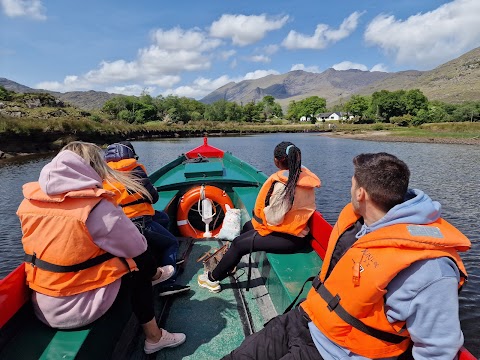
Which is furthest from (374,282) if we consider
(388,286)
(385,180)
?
(385,180)

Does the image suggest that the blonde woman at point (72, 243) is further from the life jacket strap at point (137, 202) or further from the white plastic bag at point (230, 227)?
the white plastic bag at point (230, 227)

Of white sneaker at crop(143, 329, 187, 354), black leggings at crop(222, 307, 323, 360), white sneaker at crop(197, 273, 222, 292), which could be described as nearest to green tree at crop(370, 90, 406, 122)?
white sneaker at crop(197, 273, 222, 292)

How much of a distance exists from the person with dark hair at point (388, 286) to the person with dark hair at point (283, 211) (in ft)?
3.84

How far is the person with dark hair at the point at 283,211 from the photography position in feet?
10.1

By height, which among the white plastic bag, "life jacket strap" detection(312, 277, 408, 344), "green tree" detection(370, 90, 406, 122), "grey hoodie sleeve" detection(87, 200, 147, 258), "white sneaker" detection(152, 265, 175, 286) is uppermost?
"green tree" detection(370, 90, 406, 122)

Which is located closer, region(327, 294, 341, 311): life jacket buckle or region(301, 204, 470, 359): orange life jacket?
region(301, 204, 470, 359): orange life jacket

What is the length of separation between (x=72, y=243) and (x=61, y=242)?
63mm

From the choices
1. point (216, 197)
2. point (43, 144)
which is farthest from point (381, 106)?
point (216, 197)

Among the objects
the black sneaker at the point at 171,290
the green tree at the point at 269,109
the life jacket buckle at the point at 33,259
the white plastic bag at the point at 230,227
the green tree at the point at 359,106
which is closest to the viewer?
the life jacket buckle at the point at 33,259

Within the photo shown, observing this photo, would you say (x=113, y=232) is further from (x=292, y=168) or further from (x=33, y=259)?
(x=292, y=168)

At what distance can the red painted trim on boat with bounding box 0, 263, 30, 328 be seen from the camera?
1941 millimetres

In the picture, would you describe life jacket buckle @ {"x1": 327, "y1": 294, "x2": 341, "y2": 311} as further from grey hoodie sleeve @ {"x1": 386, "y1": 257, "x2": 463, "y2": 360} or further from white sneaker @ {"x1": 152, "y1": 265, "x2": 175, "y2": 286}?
white sneaker @ {"x1": 152, "y1": 265, "x2": 175, "y2": 286}

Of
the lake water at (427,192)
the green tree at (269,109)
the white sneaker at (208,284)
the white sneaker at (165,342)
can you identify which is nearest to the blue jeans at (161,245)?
the white sneaker at (208,284)

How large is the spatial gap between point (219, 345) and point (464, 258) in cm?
817
